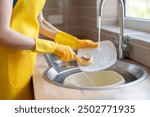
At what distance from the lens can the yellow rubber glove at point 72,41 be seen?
1214 mm

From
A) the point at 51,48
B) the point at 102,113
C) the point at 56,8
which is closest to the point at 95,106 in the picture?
the point at 102,113

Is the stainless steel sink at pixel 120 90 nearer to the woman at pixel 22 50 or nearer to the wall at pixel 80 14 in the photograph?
the woman at pixel 22 50

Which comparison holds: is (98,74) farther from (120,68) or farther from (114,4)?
(114,4)

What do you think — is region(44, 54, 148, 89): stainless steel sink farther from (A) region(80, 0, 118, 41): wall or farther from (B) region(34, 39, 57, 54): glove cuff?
(A) region(80, 0, 118, 41): wall

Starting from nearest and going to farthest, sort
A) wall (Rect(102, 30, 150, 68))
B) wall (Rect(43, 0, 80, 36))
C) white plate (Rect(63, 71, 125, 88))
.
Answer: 1. wall (Rect(102, 30, 150, 68))
2. white plate (Rect(63, 71, 125, 88))
3. wall (Rect(43, 0, 80, 36))

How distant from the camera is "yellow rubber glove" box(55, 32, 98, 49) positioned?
1214 millimetres

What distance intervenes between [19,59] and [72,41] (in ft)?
0.97

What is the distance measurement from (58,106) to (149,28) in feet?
3.00

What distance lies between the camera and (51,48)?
1.01 meters

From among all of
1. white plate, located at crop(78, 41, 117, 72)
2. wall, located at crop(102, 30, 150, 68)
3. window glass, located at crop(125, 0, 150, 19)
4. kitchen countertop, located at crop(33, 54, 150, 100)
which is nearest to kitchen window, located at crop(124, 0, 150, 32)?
window glass, located at crop(125, 0, 150, 19)

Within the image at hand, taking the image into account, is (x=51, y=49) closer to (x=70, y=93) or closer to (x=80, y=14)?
(x=70, y=93)

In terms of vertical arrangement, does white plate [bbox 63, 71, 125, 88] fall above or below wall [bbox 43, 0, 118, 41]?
below

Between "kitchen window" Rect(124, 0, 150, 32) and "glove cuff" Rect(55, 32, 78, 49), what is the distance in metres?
0.51

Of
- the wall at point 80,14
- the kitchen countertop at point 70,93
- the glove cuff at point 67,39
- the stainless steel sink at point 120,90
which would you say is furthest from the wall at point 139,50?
the wall at point 80,14
